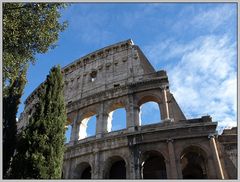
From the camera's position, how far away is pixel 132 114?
20297 millimetres

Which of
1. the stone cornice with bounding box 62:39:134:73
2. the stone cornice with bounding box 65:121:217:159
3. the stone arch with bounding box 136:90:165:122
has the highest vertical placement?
the stone cornice with bounding box 62:39:134:73

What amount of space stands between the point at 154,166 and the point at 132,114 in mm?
4143

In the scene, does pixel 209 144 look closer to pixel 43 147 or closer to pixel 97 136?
pixel 97 136

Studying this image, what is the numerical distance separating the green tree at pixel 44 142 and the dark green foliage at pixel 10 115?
1.44 m

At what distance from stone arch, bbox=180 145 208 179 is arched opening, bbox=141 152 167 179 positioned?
56.1 inches

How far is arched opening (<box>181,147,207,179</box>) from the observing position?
18.4 meters

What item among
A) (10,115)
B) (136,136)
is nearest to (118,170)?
(136,136)

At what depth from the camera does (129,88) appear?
21.8m

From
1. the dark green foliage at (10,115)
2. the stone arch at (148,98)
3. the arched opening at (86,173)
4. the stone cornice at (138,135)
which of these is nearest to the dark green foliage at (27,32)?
the dark green foliage at (10,115)

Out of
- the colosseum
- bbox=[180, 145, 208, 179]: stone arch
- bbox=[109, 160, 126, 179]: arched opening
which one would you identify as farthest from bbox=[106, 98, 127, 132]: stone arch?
bbox=[180, 145, 208, 179]: stone arch

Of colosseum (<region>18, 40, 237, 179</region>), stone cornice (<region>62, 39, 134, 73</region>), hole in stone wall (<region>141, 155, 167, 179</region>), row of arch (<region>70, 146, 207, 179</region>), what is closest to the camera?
colosseum (<region>18, 40, 237, 179</region>)

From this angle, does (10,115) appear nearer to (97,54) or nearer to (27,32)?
(27,32)

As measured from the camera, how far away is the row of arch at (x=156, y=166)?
18.2m

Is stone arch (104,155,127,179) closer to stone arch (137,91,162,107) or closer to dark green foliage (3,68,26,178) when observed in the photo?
stone arch (137,91,162,107)
